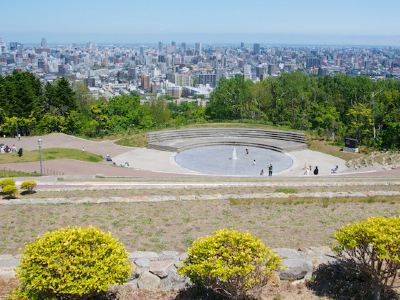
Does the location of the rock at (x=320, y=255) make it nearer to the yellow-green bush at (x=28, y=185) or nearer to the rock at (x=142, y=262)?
the rock at (x=142, y=262)

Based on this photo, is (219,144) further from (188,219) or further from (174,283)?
(174,283)

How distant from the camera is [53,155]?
33781mm

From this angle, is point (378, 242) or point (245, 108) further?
point (245, 108)

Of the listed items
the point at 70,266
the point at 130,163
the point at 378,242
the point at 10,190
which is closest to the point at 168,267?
the point at 70,266

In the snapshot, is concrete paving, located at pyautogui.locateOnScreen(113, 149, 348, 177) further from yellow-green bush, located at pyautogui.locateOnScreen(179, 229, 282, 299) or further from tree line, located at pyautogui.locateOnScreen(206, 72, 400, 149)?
yellow-green bush, located at pyautogui.locateOnScreen(179, 229, 282, 299)

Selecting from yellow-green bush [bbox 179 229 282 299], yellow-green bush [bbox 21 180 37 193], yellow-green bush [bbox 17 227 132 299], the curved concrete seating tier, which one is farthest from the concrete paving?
yellow-green bush [bbox 17 227 132 299]

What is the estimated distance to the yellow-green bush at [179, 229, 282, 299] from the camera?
739cm

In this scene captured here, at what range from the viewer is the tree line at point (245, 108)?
4641 centimetres

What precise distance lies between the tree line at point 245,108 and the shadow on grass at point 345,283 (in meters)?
37.2

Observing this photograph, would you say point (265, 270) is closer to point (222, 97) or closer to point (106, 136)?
point (106, 136)

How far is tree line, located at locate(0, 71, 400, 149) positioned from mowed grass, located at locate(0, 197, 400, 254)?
1153 inches

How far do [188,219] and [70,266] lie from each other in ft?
27.1

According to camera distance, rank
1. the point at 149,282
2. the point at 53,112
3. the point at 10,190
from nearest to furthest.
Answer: the point at 149,282
the point at 10,190
the point at 53,112

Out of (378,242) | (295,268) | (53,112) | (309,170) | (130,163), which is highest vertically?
(378,242)
